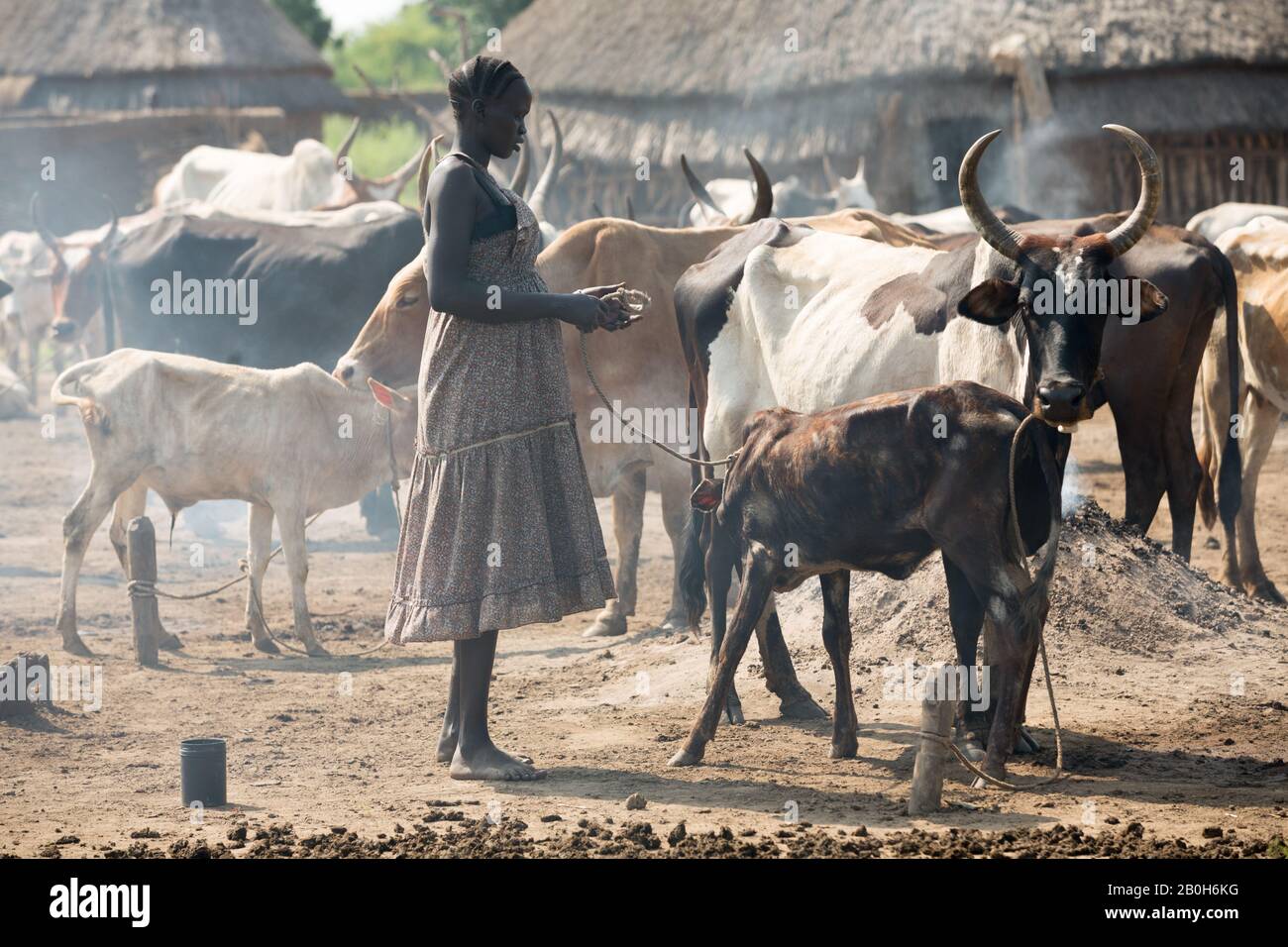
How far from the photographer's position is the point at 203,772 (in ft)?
16.4

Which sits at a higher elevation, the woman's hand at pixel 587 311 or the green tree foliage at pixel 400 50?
the green tree foliage at pixel 400 50

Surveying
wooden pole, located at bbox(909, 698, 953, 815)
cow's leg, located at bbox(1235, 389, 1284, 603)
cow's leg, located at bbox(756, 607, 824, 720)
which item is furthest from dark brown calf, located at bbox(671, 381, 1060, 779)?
cow's leg, located at bbox(1235, 389, 1284, 603)

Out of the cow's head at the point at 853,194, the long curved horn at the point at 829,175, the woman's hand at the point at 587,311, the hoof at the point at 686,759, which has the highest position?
the long curved horn at the point at 829,175

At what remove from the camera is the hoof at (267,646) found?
777 cm

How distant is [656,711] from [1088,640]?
1.70 metres

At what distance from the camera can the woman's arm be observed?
4863mm

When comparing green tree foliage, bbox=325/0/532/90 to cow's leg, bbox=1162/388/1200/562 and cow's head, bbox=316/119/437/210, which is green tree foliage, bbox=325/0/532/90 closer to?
cow's head, bbox=316/119/437/210

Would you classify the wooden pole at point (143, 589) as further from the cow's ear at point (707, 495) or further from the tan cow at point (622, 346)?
the cow's ear at point (707, 495)

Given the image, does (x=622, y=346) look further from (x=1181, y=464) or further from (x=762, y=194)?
(x=1181, y=464)

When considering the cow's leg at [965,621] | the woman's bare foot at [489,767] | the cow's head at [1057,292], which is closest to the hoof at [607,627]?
the woman's bare foot at [489,767]

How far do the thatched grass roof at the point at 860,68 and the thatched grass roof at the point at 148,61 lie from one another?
4.22 metres

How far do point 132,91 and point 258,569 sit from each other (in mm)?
17611

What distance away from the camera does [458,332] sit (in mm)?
5039

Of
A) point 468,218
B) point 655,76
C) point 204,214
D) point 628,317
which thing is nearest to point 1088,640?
point 628,317
